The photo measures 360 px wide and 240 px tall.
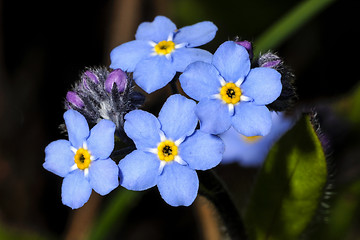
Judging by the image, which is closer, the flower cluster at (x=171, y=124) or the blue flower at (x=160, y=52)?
the flower cluster at (x=171, y=124)

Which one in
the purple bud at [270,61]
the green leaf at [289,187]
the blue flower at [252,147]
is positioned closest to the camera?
the purple bud at [270,61]

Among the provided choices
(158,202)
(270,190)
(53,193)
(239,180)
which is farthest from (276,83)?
(53,193)

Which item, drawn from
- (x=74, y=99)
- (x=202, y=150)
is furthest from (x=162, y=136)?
(x=74, y=99)

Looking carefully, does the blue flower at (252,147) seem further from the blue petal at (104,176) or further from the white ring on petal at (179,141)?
the blue petal at (104,176)

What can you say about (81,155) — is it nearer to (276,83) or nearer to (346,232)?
(276,83)

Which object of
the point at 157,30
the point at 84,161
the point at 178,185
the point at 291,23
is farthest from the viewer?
the point at 291,23

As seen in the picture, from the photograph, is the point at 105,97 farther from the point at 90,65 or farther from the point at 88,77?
the point at 90,65

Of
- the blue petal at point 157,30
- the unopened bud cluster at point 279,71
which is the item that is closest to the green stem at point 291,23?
the blue petal at point 157,30
